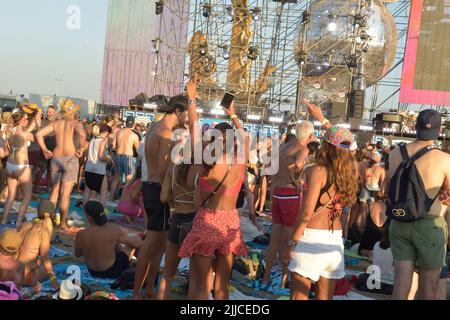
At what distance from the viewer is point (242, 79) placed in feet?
80.4

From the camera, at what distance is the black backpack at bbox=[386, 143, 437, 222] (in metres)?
3.59

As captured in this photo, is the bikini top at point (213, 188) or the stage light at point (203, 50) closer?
the bikini top at point (213, 188)

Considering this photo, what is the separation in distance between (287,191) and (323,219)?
1.83m

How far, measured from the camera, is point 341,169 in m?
3.44

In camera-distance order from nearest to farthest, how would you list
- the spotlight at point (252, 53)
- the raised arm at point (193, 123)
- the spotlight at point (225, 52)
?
the raised arm at point (193, 123) → the spotlight at point (252, 53) → the spotlight at point (225, 52)

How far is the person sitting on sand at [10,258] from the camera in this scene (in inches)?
178

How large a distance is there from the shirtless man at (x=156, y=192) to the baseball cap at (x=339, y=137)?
1402 millimetres

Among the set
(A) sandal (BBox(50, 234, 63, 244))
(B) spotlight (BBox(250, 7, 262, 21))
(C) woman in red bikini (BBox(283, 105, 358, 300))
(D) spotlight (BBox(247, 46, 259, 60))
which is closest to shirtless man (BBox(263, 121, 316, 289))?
(C) woman in red bikini (BBox(283, 105, 358, 300))

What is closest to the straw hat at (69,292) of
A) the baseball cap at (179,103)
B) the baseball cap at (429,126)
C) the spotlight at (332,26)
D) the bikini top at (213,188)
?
the bikini top at (213,188)

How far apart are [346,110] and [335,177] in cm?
1790

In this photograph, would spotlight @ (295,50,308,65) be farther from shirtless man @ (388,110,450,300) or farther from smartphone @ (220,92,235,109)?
shirtless man @ (388,110,450,300)

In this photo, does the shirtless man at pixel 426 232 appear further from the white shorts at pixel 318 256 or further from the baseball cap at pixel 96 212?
the baseball cap at pixel 96 212

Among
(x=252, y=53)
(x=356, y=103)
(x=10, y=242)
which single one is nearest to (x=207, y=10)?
(x=252, y=53)

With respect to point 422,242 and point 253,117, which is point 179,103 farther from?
point 253,117
